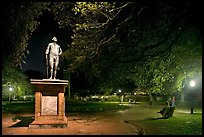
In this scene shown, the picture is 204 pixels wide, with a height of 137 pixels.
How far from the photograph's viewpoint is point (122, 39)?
14.5m

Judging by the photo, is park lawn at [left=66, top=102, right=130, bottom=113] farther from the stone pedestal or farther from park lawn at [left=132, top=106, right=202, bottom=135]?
the stone pedestal

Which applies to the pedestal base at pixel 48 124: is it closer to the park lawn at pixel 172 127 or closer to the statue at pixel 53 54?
the statue at pixel 53 54

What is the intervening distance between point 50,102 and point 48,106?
216mm

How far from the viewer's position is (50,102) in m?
15.0

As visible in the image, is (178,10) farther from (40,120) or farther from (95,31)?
(40,120)

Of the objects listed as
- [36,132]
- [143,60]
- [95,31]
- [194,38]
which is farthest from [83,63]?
[194,38]

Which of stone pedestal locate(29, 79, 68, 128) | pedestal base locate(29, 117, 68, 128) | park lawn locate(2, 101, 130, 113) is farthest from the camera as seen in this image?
park lawn locate(2, 101, 130, 113)

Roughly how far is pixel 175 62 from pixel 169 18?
2613mm

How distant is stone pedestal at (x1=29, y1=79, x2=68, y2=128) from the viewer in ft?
47.8

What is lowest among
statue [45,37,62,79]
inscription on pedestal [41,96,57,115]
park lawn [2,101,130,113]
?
park lawn [2,101,130,113]

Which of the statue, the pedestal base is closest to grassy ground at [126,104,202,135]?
the pedestal base

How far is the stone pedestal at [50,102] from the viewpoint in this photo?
574 inches

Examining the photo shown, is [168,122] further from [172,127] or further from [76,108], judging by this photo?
[76,108]

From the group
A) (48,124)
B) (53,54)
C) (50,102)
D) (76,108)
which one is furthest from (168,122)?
(76,108)
